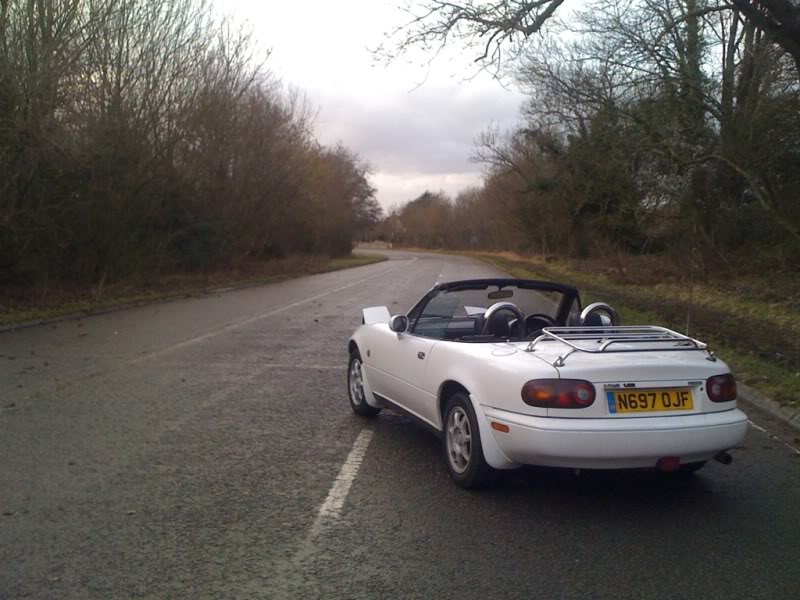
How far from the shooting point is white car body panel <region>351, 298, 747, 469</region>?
183 inches

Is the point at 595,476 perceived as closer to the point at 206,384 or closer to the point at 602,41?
the point at 206,384

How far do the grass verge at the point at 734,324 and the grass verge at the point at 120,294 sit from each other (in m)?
12.9

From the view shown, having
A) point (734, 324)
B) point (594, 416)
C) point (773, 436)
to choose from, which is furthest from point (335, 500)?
point (734, 324)

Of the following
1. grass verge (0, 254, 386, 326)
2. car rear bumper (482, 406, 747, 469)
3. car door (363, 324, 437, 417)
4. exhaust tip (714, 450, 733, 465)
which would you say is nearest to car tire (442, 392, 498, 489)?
car rear bumper (482, 406, 747, 469)

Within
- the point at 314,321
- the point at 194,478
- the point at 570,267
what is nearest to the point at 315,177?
the point at 570,267

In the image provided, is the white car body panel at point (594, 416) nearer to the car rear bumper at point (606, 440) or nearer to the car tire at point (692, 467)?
the car rear bumper at point (606, 440)

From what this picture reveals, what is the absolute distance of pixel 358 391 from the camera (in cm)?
768

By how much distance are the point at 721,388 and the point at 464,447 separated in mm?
1742

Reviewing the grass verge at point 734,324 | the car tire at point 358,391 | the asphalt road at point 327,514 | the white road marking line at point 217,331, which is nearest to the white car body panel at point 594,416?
the asphalt road at point 327,514

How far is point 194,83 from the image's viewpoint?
2720 centimetres

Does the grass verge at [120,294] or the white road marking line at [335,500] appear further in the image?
the grass verge at [120,294]

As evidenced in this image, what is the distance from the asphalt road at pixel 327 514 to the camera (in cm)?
389

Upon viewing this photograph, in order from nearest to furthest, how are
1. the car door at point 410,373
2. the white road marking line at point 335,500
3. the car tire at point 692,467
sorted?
1. the white road marking line at point 335,500
2. the car tire at point 692,467
3. the car door at point 410,373

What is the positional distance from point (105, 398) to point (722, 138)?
18057 millimetres
